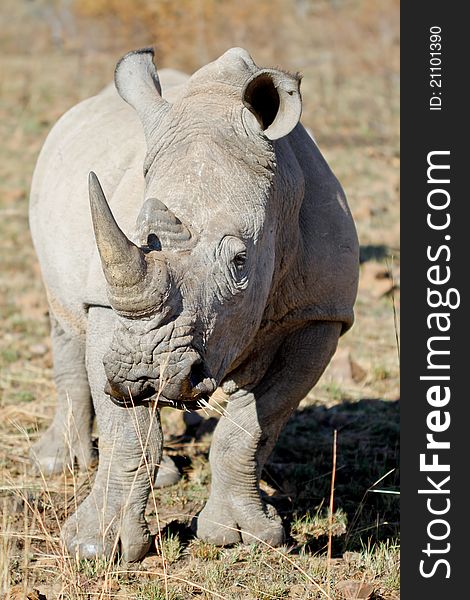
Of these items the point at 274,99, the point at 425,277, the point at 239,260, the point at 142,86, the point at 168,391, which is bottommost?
the point at 168,391

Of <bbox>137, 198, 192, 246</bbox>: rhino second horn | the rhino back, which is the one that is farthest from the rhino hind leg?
<bbox>137, 198, 192, 246</bbox>: rhino second horn

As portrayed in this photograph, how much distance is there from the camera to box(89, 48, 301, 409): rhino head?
3.38 m

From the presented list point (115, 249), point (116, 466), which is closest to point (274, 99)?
point (115, 249)

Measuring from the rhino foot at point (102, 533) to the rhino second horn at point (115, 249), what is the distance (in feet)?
5.08

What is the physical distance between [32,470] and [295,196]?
7.62ft

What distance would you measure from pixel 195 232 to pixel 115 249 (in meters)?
0.41

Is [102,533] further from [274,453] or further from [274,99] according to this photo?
[274,99]

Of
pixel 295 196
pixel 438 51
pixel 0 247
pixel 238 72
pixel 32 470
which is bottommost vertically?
pixel 32 470

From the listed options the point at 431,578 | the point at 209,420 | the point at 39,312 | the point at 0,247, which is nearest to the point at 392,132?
the point at 0,247

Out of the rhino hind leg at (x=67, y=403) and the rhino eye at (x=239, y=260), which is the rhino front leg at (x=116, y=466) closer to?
the rhino eye at (x=239, y=260)

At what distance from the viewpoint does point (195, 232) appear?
3621mm

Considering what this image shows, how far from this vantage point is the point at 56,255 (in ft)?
17.7

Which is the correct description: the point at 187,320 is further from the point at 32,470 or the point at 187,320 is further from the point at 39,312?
the point at 39,312

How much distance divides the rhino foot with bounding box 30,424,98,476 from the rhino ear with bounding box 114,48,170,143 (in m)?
2.17
